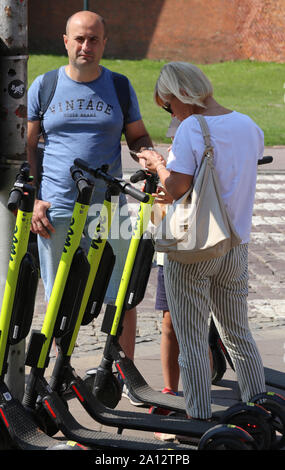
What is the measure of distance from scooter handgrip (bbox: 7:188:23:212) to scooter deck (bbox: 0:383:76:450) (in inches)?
32.5

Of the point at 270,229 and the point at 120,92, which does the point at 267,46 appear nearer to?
the point at 270,229

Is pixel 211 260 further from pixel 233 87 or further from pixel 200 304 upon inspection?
pixel 233 87

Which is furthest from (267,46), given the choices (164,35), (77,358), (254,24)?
(77,358)

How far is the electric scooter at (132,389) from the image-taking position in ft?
13.2

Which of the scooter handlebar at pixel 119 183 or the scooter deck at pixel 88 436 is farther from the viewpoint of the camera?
the scooter handlebar at pixel 119 183

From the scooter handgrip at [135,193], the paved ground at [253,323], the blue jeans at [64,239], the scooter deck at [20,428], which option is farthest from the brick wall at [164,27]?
the scooter deck at [20,428]

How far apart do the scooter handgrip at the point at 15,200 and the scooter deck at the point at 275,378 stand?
7.06ft

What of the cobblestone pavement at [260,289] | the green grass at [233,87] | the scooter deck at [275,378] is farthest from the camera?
the green grass at [233,87]

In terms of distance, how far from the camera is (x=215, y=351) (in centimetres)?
528

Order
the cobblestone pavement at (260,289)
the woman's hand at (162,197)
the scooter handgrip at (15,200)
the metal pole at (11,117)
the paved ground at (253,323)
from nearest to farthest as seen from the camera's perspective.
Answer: the scooter handgrip at (15,200) → the metal pole at (11,117) → the woman's hand at (162,197) → the paved ground at (253,323) → the cobblestone pavement at (260,289)

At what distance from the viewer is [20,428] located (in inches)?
151

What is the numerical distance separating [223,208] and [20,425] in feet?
4.44

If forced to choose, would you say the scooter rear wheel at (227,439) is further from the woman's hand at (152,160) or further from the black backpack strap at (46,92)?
the black backpack strap at (46,92)

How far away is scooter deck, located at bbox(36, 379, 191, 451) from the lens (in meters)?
3.92
